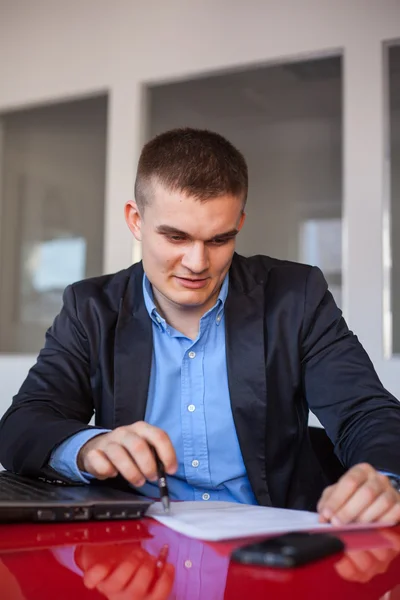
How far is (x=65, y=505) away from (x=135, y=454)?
0.14 meters

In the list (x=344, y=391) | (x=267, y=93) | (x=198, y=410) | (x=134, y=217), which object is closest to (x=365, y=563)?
(x=344, y=391)

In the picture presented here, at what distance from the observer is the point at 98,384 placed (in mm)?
1615

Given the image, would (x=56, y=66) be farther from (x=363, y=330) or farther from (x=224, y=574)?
(x=224, y=574)

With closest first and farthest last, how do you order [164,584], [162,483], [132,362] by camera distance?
[164,584]
[162,483]
[132,362]

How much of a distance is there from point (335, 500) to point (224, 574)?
1.01ft

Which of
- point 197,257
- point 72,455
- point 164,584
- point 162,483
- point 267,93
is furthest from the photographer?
point 267,93

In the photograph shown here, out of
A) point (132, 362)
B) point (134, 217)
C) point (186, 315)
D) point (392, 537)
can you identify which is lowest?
point (392, 537)

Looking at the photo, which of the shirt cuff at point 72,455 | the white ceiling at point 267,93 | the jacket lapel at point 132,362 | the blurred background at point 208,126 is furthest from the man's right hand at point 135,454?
the white ceiling at point 267,93

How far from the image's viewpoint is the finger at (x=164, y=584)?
0.62 metres

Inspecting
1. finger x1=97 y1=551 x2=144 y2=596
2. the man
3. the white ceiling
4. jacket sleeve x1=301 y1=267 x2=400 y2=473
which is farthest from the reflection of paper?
the white ceiling

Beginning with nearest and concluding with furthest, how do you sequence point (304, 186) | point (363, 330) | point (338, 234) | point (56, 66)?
point (363, 330), point (56, 66), point (338, 234), point (304, 186)

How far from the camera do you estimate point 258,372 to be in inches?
60.9

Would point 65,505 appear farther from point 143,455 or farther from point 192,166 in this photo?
point 192,166

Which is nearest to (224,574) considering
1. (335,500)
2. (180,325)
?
(335,500)
